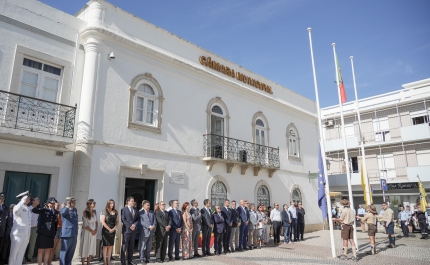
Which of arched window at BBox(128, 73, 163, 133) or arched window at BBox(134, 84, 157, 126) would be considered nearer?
arched window at BBox(128, 73, 163, 133)

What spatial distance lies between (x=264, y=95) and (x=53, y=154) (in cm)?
1092

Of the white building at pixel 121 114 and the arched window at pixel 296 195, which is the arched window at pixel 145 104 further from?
the arched window at pixel 296 195

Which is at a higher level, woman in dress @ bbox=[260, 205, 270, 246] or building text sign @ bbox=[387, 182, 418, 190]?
building text sign @ bbox=[387, 182, 418, 190]

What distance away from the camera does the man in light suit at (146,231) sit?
8969mm

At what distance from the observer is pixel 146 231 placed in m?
8.98

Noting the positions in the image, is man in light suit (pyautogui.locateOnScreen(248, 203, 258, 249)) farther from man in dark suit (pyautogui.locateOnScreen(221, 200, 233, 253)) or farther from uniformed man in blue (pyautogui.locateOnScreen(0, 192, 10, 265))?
uniformed man in blue (pyautogui.locateOnScreen(0, 192, 10, 265))

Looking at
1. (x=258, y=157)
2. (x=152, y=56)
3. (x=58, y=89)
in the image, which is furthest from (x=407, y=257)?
(x=58, y=89)

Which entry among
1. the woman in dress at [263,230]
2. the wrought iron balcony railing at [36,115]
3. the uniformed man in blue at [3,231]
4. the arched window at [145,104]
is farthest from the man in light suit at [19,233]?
the woman in dress at [263,230]

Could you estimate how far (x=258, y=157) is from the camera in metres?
15.8

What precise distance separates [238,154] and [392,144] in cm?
1682

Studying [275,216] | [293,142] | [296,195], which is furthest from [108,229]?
[293,142]

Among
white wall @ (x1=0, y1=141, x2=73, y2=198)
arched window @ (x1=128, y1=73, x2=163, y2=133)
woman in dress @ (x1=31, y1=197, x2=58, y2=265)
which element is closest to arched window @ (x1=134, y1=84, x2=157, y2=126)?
arched window @ (x1=128, y1=73, x2=163, y2=133)

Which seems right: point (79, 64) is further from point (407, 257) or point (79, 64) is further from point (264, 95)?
point (407, 257)

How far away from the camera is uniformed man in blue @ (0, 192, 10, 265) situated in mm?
7516
